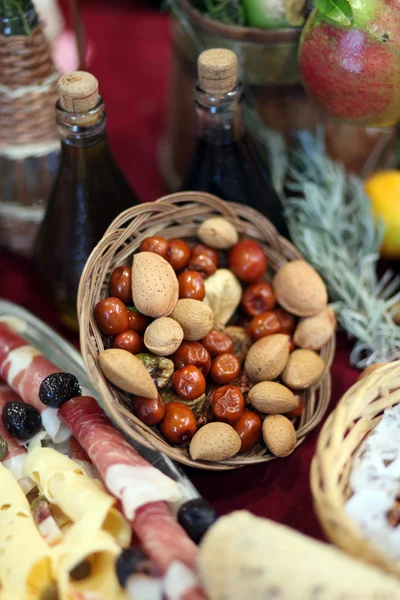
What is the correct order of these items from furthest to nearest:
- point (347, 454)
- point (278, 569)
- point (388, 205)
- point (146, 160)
→ point (146, 160) < point (388, 205) < point (347, 454) < point (278, 569)

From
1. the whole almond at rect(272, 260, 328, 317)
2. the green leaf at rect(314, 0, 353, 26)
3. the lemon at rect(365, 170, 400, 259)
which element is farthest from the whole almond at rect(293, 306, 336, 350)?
the green leaf at rect(314, 0, 353, 26)

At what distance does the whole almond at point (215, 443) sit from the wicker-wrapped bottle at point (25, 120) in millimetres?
432

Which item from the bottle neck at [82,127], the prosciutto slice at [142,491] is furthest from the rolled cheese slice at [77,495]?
the bottle neck at [82,127]

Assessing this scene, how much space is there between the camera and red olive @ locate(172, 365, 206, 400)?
661 millimetres

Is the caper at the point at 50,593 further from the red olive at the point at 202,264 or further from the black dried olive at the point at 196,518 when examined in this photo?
the red olive at the point at 202,264

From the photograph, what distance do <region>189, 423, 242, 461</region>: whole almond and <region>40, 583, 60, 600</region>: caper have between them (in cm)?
17

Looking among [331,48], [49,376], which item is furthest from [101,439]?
[331,48]

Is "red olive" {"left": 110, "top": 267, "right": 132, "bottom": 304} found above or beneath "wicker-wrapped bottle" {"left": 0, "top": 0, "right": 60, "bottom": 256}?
beneath

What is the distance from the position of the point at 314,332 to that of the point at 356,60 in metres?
0.31

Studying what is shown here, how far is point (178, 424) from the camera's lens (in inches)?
25.3

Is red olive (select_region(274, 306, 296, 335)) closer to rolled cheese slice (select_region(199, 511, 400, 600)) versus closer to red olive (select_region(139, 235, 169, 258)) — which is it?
red olive (select_region(139, 235, 169, 258))

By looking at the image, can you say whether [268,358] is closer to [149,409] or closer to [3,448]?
[149,409]

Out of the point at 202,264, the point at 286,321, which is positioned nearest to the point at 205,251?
the point at 202,264

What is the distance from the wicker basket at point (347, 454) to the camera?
0.50 metres
